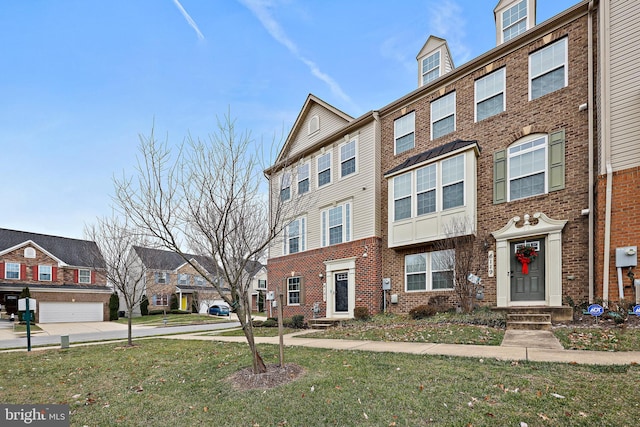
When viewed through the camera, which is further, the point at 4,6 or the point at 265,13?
the point at 265,13

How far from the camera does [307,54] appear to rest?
13070 millimetres

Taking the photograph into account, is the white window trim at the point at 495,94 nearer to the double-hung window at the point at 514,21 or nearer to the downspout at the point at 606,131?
the double-hung window at the point at 514,21

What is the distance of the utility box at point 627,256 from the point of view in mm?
8273

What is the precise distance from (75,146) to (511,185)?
16.1 m

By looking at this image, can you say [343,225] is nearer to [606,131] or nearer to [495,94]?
[495,94]

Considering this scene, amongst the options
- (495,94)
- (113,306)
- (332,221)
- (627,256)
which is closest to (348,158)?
(332,221)

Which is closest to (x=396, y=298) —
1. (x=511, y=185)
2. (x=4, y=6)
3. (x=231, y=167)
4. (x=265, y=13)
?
(x=511, y=185)

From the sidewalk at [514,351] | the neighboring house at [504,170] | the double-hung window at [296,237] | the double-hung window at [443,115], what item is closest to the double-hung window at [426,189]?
the neighboring house at [504,170]

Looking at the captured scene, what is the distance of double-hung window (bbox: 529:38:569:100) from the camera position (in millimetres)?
10273

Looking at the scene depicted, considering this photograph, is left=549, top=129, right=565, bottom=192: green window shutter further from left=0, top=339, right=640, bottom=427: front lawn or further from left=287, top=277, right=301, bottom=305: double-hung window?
left=287, top=277, right=301, bottom=305: double-hung window

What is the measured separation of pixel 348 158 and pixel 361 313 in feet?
21.6

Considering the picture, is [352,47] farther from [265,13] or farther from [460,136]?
[460,136]

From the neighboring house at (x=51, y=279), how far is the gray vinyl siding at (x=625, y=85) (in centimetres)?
3173

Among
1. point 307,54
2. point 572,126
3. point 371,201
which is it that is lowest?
point 371,201
